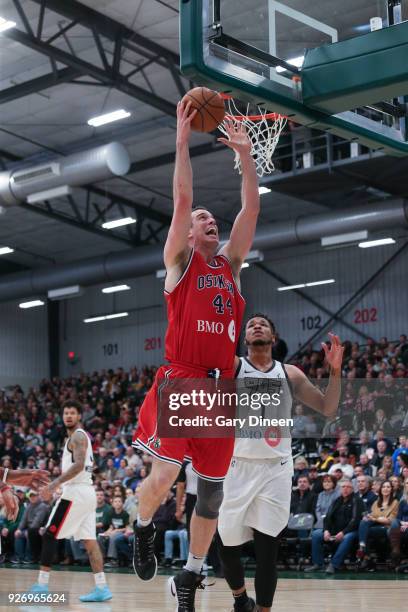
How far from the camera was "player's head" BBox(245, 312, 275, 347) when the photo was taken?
650 centimetres

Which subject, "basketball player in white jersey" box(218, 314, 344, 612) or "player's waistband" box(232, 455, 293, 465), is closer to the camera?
"basketball player in white jersey" box(218, 314, 344, 612)

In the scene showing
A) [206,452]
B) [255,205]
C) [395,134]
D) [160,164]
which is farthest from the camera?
[160,164]

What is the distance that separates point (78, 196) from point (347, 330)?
30.8 feet

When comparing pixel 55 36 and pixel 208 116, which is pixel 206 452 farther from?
pixel 55 36

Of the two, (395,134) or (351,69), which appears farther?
(395,134)

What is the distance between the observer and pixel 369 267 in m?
27.7

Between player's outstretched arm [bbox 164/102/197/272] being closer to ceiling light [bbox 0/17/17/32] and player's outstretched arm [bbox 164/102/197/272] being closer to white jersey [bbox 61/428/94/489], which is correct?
white jersey [bbox 61/428/94/489]

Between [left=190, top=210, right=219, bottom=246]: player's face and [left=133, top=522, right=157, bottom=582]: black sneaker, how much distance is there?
75.3 inches

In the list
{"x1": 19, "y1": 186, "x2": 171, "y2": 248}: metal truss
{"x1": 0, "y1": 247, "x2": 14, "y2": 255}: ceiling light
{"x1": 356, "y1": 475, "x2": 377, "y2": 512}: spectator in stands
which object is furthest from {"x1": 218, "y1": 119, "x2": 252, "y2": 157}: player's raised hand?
{"x1": 0, "y1": 247, "x2": 14, "y2": 255}: ceiling light

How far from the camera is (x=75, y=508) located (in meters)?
9.88

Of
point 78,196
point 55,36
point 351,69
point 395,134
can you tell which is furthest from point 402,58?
point 78,196

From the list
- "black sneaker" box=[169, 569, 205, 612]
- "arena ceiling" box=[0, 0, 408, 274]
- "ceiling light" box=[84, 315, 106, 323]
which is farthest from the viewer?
"ceiling light" box=[84, 315, 106, 323]

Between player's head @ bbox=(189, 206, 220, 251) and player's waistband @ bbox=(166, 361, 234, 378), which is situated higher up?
player's head @ bbox=(189, 206, 220, 251)

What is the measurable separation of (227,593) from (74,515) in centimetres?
201
